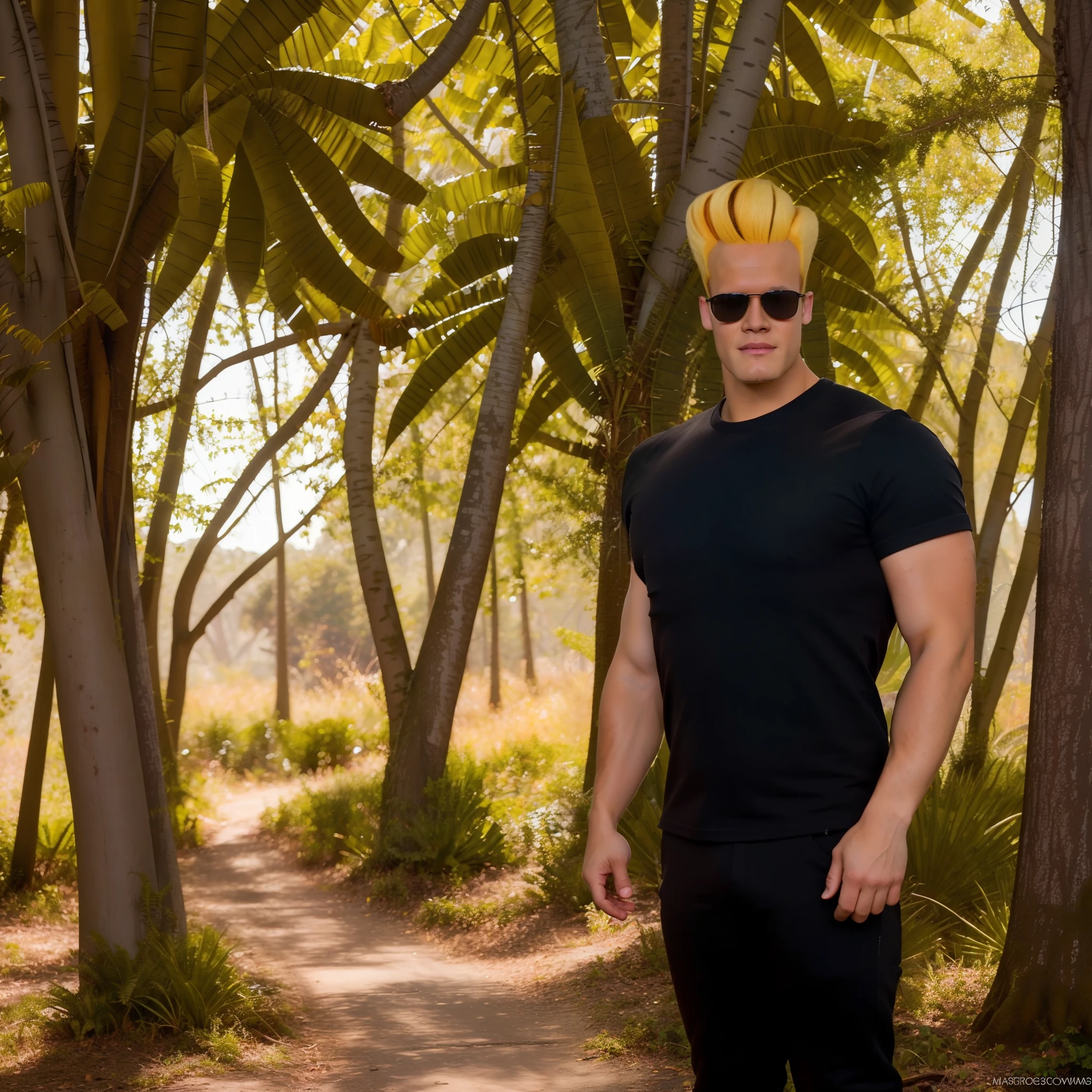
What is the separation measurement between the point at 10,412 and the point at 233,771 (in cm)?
1762

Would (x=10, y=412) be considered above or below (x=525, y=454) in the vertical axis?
below

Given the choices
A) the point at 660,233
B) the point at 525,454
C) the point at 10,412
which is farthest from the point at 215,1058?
the point at 525,454

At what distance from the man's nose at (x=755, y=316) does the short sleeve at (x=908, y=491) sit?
1.12ft

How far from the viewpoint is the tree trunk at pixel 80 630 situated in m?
5.59

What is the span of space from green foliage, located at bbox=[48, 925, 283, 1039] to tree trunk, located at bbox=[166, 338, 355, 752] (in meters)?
7.45

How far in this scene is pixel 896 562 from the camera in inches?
76.1

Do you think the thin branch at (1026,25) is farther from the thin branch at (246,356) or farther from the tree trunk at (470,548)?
the thin branch at (246,356)

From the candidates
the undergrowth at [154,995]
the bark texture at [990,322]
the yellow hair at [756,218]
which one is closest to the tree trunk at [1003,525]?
the bark texture at [990,322]

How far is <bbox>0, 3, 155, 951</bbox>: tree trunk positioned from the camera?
559 cm

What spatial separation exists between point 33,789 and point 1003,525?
8.79 m

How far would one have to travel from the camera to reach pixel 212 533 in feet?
48.1

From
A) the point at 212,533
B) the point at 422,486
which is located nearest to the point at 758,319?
the point at 212,533

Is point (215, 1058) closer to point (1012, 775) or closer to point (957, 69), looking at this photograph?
point (1012, 775)

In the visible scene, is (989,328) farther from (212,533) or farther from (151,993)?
(212,533)
